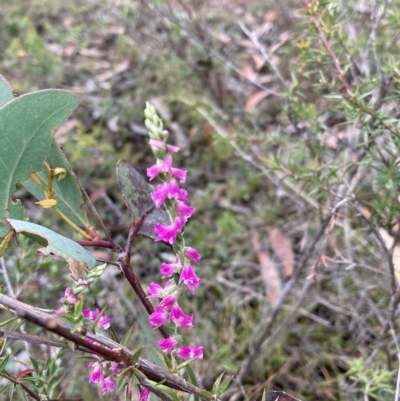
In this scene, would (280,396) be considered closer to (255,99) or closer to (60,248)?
(60,248)

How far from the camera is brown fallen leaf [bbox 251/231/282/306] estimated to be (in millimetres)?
2018

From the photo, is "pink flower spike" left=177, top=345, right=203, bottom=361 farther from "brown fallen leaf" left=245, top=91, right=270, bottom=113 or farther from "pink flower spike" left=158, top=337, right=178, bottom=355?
"brown fallen leaf" left=245, top=91, right=270, bottom=113

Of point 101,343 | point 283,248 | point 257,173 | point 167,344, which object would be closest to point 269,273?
point 283,248

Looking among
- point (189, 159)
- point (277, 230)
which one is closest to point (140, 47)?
point (189, 159)

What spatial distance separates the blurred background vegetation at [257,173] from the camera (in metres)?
1.19

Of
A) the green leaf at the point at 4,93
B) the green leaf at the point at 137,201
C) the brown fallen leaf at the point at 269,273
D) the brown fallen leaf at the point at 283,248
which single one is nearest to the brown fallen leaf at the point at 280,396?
the green leaf at the point at 137,201

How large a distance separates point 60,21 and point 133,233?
3.70 m

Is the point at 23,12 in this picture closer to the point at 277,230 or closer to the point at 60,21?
the point at 60,21

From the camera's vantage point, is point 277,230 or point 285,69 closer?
point 277,230

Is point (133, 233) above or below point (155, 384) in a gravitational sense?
above

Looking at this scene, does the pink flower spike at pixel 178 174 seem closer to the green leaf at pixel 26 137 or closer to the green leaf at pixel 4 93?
the green leaf at pixel 26 137

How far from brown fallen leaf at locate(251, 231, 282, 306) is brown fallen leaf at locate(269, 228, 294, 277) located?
51 millimetres

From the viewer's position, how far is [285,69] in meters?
2.87

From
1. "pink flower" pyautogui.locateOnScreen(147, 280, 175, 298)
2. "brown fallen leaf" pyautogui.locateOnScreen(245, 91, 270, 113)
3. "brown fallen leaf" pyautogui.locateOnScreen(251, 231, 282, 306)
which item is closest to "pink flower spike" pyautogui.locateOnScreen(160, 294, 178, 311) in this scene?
"pink flower" pyautogui.locateOnScreen(147, 280, 175, 298)
